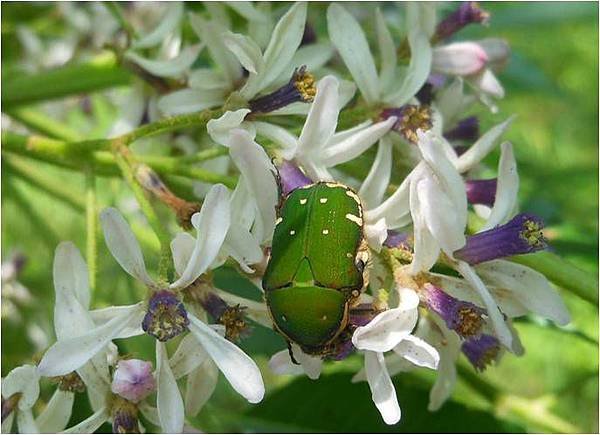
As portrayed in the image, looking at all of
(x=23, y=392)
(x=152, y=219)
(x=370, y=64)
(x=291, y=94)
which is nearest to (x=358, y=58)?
(x=370, y=64)

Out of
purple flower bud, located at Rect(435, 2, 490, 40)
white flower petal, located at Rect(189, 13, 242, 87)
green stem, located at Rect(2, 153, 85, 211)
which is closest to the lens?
white flower petal, located at Rect(189, 13, 242, 87)

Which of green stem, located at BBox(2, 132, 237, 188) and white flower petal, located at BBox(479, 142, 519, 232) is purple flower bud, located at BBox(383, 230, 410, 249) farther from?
green stem, located at BBox(2, 132, 237, 188)

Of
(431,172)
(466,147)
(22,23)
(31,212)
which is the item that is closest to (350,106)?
(466,147)

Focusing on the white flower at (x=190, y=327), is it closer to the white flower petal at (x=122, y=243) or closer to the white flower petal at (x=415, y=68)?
the white flower petal at (x=122, y=243)

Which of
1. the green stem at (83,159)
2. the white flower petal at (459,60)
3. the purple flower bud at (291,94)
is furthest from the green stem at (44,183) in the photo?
the white flower petal at (459,60)

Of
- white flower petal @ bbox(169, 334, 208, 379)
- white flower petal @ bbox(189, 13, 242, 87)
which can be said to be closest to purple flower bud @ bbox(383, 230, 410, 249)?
white flower petal @ bbox(169, 334, 208, 379)

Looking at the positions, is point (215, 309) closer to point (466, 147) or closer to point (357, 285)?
point (357, 285)

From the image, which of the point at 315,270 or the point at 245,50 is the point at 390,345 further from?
the point at 245,50
